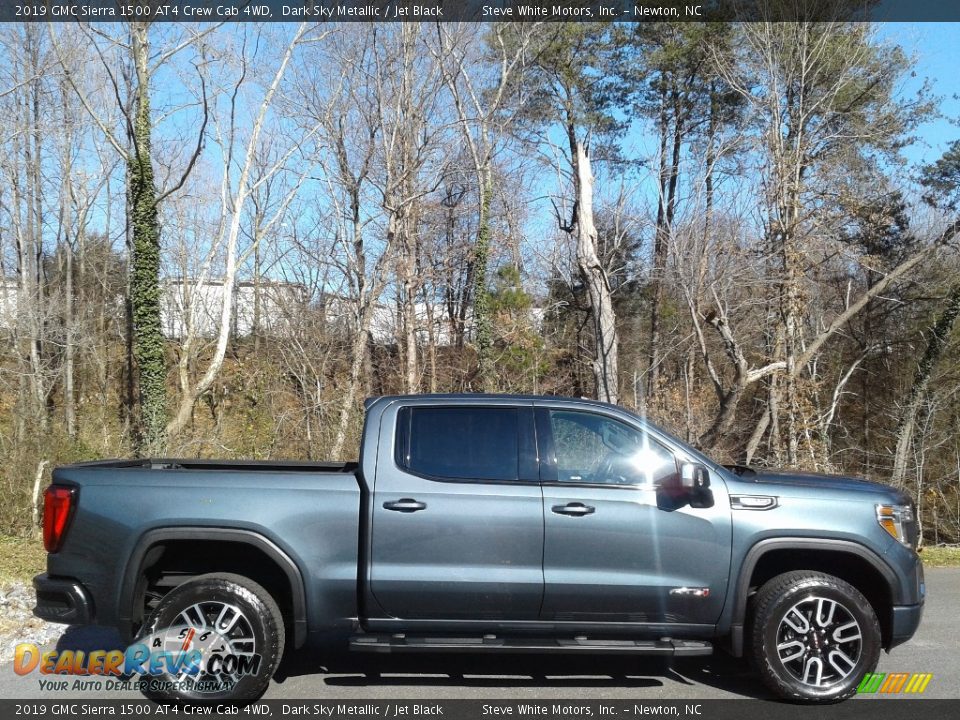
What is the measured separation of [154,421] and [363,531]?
1388 centimetres

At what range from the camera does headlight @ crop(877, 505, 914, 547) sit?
5.27 meters

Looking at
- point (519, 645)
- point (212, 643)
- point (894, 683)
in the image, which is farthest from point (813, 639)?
point (212, 643)

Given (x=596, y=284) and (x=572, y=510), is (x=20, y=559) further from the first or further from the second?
(x=596, y=284)

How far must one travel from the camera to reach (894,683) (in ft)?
18.3

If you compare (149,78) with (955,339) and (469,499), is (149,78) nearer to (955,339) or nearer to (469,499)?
(469,499)

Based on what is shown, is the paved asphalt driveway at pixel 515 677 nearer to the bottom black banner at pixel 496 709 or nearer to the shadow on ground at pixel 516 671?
the shadow on ground at pixel 516 671

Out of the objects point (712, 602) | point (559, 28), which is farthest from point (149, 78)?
point (712, 602)

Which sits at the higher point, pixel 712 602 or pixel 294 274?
pixel 294 274

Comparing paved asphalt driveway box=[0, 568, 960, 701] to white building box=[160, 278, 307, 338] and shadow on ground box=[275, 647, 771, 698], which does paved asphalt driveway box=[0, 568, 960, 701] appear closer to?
shadow on ground box=[275, 647, 771, 698]

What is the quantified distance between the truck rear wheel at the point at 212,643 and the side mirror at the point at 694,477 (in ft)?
8.56

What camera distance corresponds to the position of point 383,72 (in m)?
23.8

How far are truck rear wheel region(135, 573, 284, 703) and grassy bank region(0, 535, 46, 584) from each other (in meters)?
4.15

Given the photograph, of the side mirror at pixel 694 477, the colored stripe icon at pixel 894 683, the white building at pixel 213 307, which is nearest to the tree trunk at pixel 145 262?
the white building at pixel 213 307

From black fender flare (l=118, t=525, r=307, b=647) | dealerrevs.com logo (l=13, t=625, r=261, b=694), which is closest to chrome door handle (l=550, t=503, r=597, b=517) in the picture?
black fender flare (l=118, t=525, r=307, b=647)
